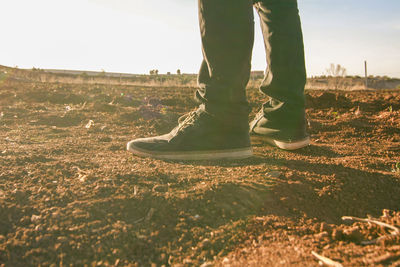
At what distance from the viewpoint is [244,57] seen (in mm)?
1491

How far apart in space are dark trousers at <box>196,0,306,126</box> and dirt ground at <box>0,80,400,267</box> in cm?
31

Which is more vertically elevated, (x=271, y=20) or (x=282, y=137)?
(x=271, y=20)

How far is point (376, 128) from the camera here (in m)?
2.75

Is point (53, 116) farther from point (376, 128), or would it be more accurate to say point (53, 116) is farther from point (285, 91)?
point (376, 128)

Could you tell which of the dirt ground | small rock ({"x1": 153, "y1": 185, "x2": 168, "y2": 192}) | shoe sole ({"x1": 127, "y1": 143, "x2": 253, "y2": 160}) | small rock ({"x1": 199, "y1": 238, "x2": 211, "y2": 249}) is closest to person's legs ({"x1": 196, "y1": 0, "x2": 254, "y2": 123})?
shoe sole ({"x1": 127, "y1": 143, "x2": 253, "y2": 160})

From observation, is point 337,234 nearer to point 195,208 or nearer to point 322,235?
point 322,235

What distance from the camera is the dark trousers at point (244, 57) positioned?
1.42 m

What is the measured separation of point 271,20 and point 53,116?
2.79 m

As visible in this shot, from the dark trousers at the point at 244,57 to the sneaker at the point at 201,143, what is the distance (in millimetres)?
82

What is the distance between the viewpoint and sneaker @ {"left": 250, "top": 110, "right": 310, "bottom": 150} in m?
1.83

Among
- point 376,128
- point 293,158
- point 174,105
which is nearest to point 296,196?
point 293,158

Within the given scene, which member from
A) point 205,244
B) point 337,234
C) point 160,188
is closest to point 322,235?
point 337,234

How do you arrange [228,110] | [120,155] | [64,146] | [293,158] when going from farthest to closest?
[64,146]
[120,155]
[293,158]
[228,110]

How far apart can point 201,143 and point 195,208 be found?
25.4 inches
